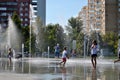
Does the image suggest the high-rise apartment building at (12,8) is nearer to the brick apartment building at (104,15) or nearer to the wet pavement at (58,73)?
the brick apartment building at (104,15)

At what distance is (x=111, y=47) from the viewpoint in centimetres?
10769

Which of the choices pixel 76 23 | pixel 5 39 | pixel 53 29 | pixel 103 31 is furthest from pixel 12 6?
pixel 5 39

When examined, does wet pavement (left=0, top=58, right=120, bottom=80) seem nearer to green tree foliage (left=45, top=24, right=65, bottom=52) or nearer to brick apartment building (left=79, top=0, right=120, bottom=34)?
green tree foliage (left=45, top=24, right=65, bottom=52)

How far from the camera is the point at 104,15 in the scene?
141000mm

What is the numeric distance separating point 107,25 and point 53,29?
158 feet

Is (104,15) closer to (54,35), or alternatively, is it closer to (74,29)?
(74,29)

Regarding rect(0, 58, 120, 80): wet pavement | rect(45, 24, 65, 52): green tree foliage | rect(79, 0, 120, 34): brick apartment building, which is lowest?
rect(0, 58, 120, 80): wet pavement

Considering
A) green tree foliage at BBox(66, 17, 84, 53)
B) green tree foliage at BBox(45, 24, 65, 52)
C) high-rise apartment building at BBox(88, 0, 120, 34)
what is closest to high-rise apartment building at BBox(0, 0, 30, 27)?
high-rise apartment building at BBox(88, 0, 120, 34)

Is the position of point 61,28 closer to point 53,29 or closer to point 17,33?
point 53,29

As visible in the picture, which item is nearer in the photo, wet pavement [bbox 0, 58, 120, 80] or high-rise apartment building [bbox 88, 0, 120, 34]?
wet pavement [bbox 0, 58, 120, 80]

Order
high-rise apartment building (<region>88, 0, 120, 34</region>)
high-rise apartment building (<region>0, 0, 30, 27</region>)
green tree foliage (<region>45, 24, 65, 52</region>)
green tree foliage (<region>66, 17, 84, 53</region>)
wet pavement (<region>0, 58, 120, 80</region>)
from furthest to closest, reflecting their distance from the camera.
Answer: high-rise apartment building (<region>0, 0, 30, 27</region>)
high-rise apartment building (<region>88, 0, 120, 34</region>)
green tree foliage (<region>66, 17, 84, 53</region>)
green tree foliage (<region>45, 24, 65, 52</region>)
wet pavement (<region>0, 58, 120, 80</region>)

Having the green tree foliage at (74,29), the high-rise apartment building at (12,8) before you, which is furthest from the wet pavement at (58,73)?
the high-rise apartment building at (12,8)

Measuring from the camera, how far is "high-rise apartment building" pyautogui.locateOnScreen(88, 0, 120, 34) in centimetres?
13988

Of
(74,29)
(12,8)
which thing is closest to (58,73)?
(74,29)
